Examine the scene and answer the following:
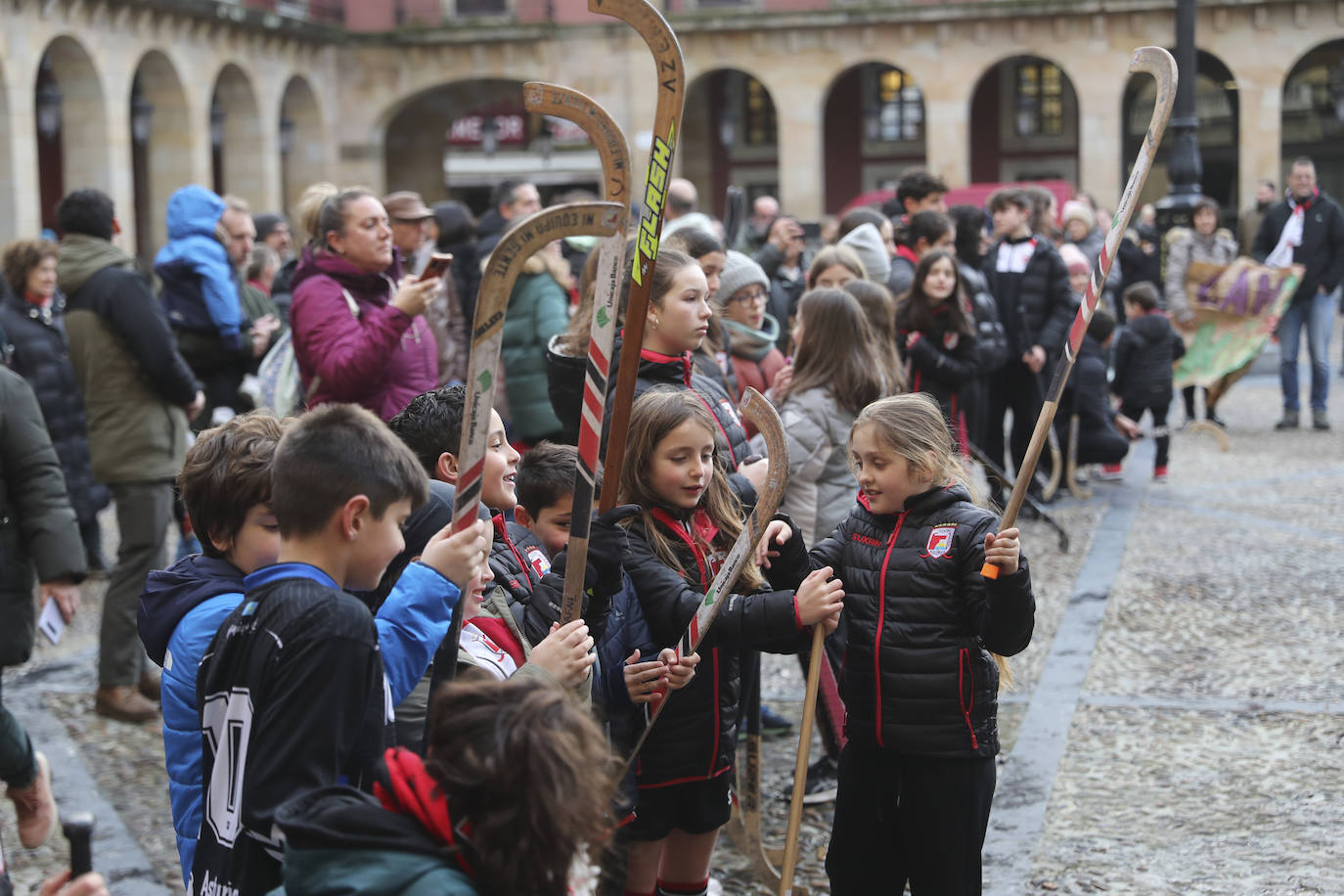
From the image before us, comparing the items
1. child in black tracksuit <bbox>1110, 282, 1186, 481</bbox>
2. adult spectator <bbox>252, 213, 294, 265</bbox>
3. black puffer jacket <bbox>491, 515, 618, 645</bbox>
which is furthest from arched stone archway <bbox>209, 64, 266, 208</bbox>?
black puffer jacket <bbox>491, 515, 618, 645</bbox>

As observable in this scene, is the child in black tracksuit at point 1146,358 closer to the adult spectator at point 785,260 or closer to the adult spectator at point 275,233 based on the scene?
the adult spectator at point 785,260

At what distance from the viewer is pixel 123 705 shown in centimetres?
586

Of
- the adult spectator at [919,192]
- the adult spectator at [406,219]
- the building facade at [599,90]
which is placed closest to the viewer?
the adult spectator at [406,219]

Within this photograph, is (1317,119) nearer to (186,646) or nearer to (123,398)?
(123,398)

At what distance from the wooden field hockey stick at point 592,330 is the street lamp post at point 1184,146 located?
11051 mm

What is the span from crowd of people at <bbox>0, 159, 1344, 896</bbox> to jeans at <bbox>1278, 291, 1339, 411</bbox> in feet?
22.2

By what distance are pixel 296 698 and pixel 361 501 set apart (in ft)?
1.00

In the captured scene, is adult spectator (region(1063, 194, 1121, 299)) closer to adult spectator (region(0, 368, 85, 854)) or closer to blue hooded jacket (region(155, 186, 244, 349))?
blue hooded jacket (region(155, 186, 244, 349))

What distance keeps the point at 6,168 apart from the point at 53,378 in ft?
49.5

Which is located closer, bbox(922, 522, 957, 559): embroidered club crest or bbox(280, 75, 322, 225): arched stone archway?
bbox(922, 522, 957, 559): embroidered club crest

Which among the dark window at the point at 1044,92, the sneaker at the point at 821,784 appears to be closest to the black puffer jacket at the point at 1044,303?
the sneaker at the point at 821,784

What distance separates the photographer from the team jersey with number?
219 centimetres

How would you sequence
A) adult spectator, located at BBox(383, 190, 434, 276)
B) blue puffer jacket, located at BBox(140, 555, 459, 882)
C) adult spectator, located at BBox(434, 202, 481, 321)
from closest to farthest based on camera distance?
blue puffer jacket, located at BBox(140, 555, 459, 882) → adult spectator, located at BBox(383, 190, 434, 276) → adult spectator, located at BBox(434, 202, 481, 321)

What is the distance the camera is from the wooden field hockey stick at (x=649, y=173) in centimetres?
287
